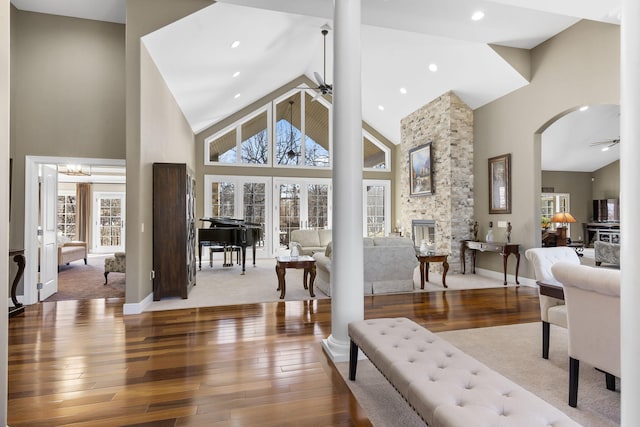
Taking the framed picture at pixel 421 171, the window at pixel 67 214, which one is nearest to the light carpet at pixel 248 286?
the framed picture at pixel 421 171

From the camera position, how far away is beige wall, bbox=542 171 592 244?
12.1 m

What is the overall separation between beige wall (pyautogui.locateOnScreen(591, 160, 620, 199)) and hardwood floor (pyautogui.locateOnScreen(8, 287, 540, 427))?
32.8 feet

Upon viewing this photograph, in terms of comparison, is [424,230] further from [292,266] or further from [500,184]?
[292,266]

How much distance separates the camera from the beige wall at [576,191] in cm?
1213

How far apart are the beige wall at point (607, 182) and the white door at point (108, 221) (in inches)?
650

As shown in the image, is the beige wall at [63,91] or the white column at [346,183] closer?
the white column at [346,183]

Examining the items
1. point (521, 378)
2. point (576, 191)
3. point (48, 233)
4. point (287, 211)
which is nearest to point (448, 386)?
point (521, 378)

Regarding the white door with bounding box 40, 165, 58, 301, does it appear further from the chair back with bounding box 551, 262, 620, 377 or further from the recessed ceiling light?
the recessed ceiling light

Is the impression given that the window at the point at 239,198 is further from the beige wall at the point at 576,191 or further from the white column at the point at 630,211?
the beige wall at the point at 576,191

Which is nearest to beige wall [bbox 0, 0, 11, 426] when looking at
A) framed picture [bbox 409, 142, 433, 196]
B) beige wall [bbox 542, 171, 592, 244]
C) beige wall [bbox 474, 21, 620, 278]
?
beige wall [bbox 474, 21, 620, 278]

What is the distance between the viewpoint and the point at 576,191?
12.3 metres

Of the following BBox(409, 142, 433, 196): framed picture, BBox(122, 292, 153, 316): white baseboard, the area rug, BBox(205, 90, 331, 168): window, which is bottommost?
the area rug

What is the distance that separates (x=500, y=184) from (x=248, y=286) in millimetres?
5034

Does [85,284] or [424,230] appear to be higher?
[424,230]
